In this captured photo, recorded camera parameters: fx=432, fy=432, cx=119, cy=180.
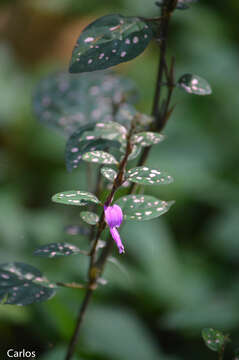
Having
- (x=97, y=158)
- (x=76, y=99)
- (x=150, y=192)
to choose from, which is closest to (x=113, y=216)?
(x=97, y=158)

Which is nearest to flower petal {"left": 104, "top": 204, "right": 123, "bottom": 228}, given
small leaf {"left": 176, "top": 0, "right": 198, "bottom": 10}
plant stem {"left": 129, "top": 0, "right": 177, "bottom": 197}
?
plant stem {"left": 129, "top": 0, "right": 177, "bottom": 197}

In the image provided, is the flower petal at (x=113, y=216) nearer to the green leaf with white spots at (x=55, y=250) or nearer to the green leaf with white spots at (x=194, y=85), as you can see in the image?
the green leaf with white spots at (x=55, y=250)

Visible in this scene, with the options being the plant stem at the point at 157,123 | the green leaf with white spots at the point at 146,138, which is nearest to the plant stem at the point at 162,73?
the plant stem at the point at 157,123

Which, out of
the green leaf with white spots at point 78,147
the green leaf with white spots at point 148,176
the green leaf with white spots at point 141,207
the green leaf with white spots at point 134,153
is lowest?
the green leaf with white spots at point 141,207

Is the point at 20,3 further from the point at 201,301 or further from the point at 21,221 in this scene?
the point at 201,301

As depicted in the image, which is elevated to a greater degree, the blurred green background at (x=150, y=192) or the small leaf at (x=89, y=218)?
the small leaf at (x=89, y=218)

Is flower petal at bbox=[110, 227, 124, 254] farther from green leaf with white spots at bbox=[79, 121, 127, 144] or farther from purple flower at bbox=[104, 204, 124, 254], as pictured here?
green leaf with white spots at bbox=[79, 121, 127, 144]
